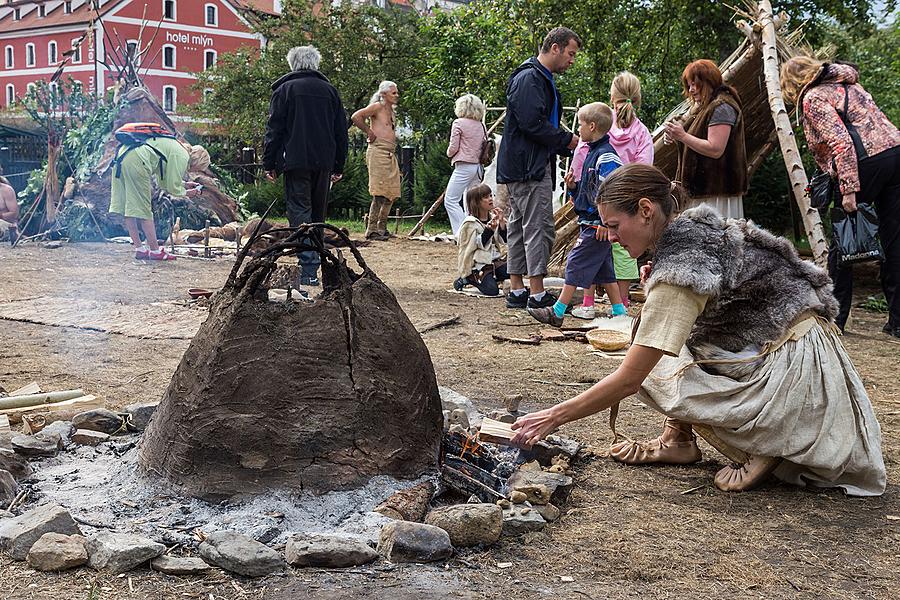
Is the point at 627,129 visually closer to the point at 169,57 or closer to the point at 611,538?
the point at 611,538

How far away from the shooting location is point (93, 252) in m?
12.1

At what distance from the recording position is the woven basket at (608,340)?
652cm

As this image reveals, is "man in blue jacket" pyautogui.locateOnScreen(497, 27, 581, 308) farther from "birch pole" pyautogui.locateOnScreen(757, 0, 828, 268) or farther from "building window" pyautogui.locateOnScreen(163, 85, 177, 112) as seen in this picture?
"building window" pyautogui.locateOnScreen(163, 85, 177, 112)

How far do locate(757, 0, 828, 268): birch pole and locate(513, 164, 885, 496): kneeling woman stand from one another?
12.4 ft

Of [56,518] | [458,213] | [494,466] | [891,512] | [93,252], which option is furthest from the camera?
[93,252]

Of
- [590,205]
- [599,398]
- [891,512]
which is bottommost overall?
[891,512]

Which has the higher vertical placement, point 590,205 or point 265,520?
point 590,205

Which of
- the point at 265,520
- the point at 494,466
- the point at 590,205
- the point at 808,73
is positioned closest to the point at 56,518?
Result: the point at 265,520

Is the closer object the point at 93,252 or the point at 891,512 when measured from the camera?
the point at 891,512

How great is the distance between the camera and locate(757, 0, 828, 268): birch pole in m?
7.28

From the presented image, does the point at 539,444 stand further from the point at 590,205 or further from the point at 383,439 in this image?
the point at 590,205

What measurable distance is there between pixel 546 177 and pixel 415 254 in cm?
532

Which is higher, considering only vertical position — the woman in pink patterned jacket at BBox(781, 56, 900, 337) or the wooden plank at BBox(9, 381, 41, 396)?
the woman in pink patterned jacket at BBox(781, 56, 900, 337)

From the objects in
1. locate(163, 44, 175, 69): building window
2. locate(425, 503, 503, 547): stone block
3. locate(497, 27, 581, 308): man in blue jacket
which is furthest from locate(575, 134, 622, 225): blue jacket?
locate(163, 44, 175, 69): building window
